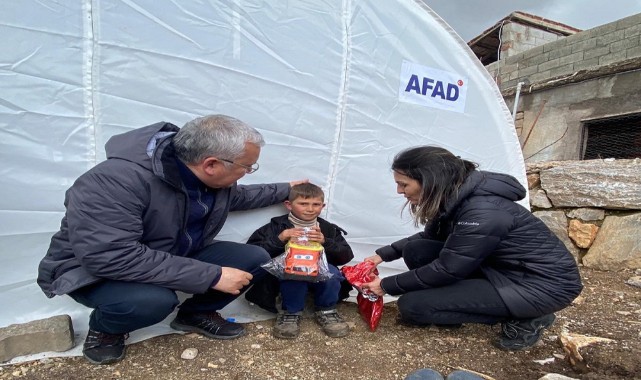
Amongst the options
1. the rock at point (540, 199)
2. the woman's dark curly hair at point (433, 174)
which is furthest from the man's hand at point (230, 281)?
the rock at point (540, 199)

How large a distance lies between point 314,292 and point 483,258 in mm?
929

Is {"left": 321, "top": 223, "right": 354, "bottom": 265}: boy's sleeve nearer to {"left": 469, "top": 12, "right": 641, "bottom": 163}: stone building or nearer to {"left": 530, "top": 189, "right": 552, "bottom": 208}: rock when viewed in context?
{"left": 530, "top": 189, "right": 552, "bottom": 208}: rock

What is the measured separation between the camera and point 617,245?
135 inches

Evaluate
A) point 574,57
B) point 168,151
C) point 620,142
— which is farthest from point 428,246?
point 574,57

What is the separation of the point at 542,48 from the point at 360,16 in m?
5.36

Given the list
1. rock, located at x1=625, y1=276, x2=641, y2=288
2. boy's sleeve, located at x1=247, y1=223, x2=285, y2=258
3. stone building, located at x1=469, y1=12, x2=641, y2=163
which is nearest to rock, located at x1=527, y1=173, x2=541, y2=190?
rock, located at x1=625, y1=276, x2=641, y2=288

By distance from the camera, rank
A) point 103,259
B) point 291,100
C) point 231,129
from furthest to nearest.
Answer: point 291,100, point 231,129, point 103,259

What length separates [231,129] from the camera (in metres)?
1.75

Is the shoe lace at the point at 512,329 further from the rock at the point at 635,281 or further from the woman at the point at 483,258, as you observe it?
the rock at the point at 635,281

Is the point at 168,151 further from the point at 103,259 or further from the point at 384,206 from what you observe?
the point at 384,206

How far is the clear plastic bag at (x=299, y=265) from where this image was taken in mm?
2107

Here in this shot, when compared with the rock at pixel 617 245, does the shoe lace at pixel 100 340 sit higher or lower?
lower

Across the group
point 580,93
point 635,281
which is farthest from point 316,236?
point 580,93

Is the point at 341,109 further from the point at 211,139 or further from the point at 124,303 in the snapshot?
the point at 124,303
